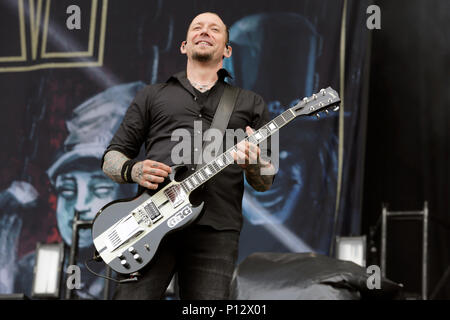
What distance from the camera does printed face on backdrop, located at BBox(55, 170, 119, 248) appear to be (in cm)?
555

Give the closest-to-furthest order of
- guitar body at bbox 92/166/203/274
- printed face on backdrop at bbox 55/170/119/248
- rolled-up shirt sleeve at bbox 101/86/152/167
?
guitar body at bbox 92/166/203/274
rolled-up shirt sleeve at bbox 101/86/152/167
printed face on backdrop at bbox 55/170/119/248

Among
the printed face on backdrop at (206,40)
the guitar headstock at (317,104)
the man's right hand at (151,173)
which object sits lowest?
the man's right hand at (151,173)

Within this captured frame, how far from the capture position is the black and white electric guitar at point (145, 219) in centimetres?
264

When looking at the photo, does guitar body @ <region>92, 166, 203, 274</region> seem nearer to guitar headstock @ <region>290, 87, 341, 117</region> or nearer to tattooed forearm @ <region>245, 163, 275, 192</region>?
tattooed forearm @ <region>245, 163, 275, 192</region>

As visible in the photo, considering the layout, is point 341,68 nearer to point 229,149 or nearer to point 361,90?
point 361,90

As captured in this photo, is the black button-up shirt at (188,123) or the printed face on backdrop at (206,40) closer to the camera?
the black button-up shirt at (188,123)

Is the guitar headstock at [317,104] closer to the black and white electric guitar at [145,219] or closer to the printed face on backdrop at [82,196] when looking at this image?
the black and white electric guitar at [145,219]

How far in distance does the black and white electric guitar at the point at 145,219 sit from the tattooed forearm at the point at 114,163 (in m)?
0.11

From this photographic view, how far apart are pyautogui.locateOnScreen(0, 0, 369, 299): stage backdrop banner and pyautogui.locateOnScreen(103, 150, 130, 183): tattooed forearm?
2.59m

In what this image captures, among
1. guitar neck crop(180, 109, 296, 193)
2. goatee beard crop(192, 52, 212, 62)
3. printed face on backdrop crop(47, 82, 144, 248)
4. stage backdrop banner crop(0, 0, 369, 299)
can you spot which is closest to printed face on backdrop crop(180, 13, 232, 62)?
goatee beard crop(192, 52, 212, 62)

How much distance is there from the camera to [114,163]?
111 inches

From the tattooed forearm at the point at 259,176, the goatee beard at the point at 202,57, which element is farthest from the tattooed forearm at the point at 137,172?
the goatee beard at the point at 202,57

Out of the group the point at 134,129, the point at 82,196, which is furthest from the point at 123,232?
the point at 82,196
